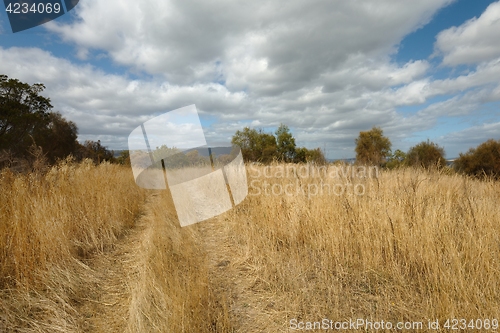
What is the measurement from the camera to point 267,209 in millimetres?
5184

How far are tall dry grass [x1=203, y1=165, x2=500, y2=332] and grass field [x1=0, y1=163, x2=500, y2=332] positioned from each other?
17 millimetres

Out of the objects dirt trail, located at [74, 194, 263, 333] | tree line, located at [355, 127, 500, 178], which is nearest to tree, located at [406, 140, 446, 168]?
tree line, located at [355, 127, 500, 178]

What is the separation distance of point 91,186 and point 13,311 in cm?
419

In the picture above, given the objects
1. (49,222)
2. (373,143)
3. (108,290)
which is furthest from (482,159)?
(49,222)

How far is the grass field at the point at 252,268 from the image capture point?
2.31 m

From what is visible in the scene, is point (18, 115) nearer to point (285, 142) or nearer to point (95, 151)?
point (95, 151)

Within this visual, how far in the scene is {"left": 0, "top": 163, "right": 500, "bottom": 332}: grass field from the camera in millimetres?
2312

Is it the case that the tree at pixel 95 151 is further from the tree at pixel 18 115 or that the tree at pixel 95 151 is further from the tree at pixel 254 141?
the tree at pixel 254 141

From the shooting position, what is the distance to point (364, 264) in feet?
10.3

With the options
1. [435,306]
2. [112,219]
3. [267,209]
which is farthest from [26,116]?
[435,306]

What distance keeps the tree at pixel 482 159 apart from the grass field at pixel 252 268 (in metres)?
13.3

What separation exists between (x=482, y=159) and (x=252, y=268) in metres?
16.8

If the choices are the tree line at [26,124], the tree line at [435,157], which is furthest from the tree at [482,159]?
the tree line at [26,124]

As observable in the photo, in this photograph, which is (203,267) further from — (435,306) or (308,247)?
(435,306)
